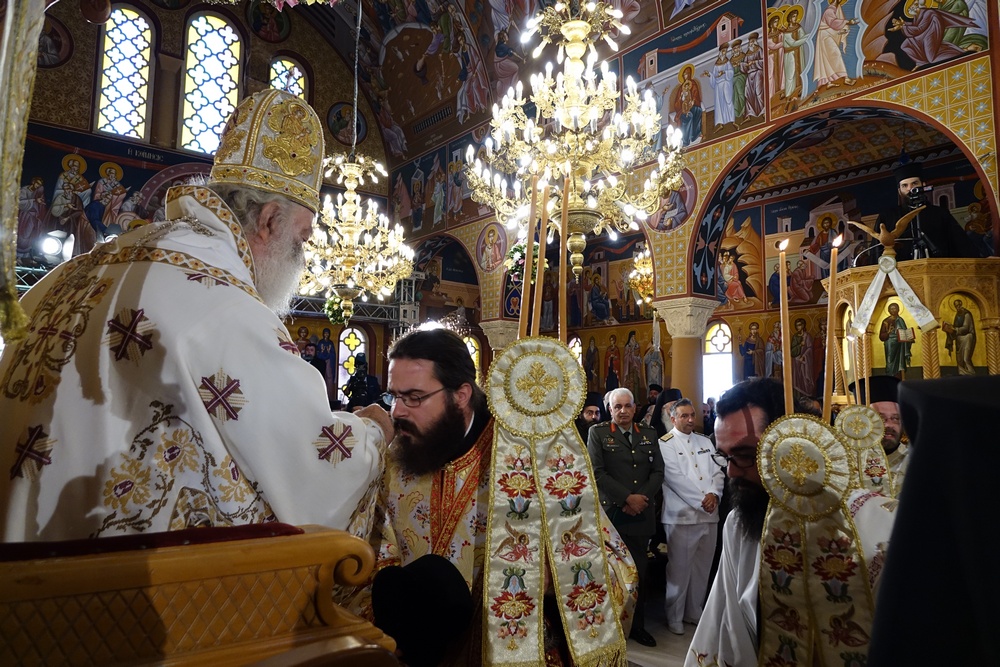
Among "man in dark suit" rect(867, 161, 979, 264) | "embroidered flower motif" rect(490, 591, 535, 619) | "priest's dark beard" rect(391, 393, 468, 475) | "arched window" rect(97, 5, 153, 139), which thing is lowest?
"embroidered flower motif" rect(490, 591, 535, 619)

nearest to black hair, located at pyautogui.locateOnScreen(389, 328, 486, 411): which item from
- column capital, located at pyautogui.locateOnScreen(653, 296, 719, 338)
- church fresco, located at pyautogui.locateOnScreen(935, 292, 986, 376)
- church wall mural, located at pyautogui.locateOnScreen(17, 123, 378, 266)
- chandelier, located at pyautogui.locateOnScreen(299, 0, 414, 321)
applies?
chandelier, located at pyautogui.locateOnScreen(299, 0, 414, 321)

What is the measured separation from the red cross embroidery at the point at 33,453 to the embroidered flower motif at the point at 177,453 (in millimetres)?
221

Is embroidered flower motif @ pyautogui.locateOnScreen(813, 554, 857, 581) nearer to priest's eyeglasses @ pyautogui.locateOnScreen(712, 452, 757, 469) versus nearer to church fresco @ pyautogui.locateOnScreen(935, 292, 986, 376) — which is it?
priest's eyeglasses @ pyautogui.locateOnScreen(712, 452, 757, 469)

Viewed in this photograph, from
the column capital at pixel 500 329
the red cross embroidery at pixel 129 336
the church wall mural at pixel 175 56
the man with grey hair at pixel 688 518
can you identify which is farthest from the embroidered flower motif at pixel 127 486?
the church wall mural at pixel 175 56

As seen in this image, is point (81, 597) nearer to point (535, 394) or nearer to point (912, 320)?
point (535, 394)

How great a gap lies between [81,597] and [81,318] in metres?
0.92

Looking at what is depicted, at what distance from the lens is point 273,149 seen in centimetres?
215

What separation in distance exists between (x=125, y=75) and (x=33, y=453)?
16.2 metres

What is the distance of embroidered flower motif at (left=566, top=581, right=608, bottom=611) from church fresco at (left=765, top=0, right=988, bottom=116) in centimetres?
807

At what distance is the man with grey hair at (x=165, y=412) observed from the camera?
4.55 ft

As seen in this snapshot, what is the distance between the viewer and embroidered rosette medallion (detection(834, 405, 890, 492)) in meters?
2.32

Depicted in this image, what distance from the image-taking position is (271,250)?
84.6 inches

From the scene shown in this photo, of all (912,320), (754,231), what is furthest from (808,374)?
(912,320)

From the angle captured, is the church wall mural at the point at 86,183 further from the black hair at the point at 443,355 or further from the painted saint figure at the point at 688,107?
the black hair at the point at 443,355
